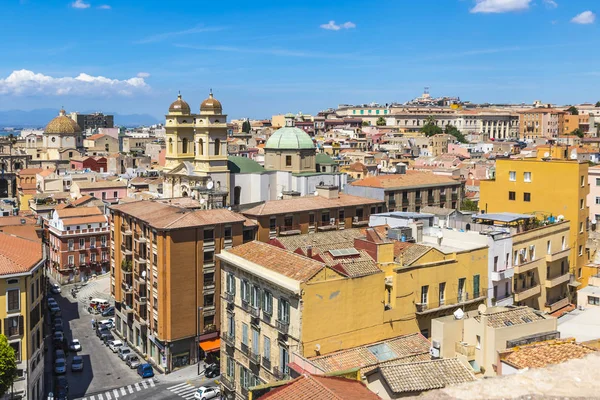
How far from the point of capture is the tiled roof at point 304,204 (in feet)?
190

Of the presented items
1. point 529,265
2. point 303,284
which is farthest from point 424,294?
point 529,265

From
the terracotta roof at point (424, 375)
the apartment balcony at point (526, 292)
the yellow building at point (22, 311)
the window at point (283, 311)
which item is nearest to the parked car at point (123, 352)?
the yellow building at point (22, 311)

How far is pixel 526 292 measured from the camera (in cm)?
4275

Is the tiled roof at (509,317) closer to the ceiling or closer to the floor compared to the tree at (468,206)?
closer to the floor

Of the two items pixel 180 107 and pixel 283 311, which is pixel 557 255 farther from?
pixel 180 107

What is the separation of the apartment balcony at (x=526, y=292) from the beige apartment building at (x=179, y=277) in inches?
876

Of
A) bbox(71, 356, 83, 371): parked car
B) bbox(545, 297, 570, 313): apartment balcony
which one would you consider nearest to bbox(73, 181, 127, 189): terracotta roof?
bbox(71, 356, 83, 371): parked car

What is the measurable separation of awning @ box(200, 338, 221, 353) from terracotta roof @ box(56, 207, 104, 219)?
34917 mm

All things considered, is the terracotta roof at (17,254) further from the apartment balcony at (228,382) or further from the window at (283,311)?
the window at (283,311)

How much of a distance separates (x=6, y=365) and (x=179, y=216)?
1832 centimetres

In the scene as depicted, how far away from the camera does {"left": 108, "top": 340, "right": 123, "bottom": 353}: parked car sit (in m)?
59.3

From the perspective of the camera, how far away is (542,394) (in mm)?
19516

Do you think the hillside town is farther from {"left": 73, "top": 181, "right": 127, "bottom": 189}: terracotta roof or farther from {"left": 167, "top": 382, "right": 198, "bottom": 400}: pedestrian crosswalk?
{"left": 73, "top": 181, "right": 127, "bottom": 189}: terracotta roof

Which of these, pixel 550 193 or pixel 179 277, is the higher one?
pixel 550 193
